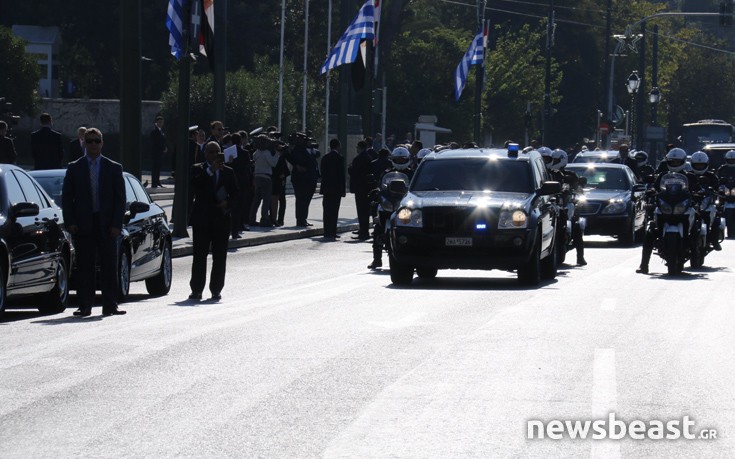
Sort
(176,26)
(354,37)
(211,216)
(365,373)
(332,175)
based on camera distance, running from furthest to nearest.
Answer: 1. (354,37)
2. (332,175)
3. (176,26)
4. (211,216)
5. (365,373)

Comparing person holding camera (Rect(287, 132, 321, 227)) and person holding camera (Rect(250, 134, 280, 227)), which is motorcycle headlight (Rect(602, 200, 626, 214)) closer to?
person holding camera (Rect(287, 132, 321, 227))

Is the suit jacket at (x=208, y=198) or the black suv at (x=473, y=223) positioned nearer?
the suit jacket at (x=208, y=198)

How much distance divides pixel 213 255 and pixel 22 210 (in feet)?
9.96

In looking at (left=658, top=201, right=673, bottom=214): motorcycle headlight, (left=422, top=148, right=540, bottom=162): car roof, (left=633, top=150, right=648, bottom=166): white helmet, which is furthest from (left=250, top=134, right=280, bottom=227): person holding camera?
(left=658, top=201, right=673, bottom=214): motorcycle headlight

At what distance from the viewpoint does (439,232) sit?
67.3ft

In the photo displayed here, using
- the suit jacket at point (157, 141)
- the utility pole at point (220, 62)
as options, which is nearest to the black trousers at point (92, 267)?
the utility pole at point (220, 62)

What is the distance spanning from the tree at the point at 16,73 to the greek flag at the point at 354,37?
1998 centimetres

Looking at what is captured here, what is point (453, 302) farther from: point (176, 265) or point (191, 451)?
point (191, 451)

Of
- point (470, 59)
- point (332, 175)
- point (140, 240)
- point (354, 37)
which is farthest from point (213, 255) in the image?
point (470, 59)

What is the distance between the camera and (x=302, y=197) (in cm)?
3497

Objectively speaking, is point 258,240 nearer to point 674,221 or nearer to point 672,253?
point 674,221

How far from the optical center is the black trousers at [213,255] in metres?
18.7

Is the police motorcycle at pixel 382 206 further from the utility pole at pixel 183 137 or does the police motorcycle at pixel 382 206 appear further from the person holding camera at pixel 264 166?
the person holding camera at pixel 264 166

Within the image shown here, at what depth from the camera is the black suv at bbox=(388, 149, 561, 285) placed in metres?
20.4
